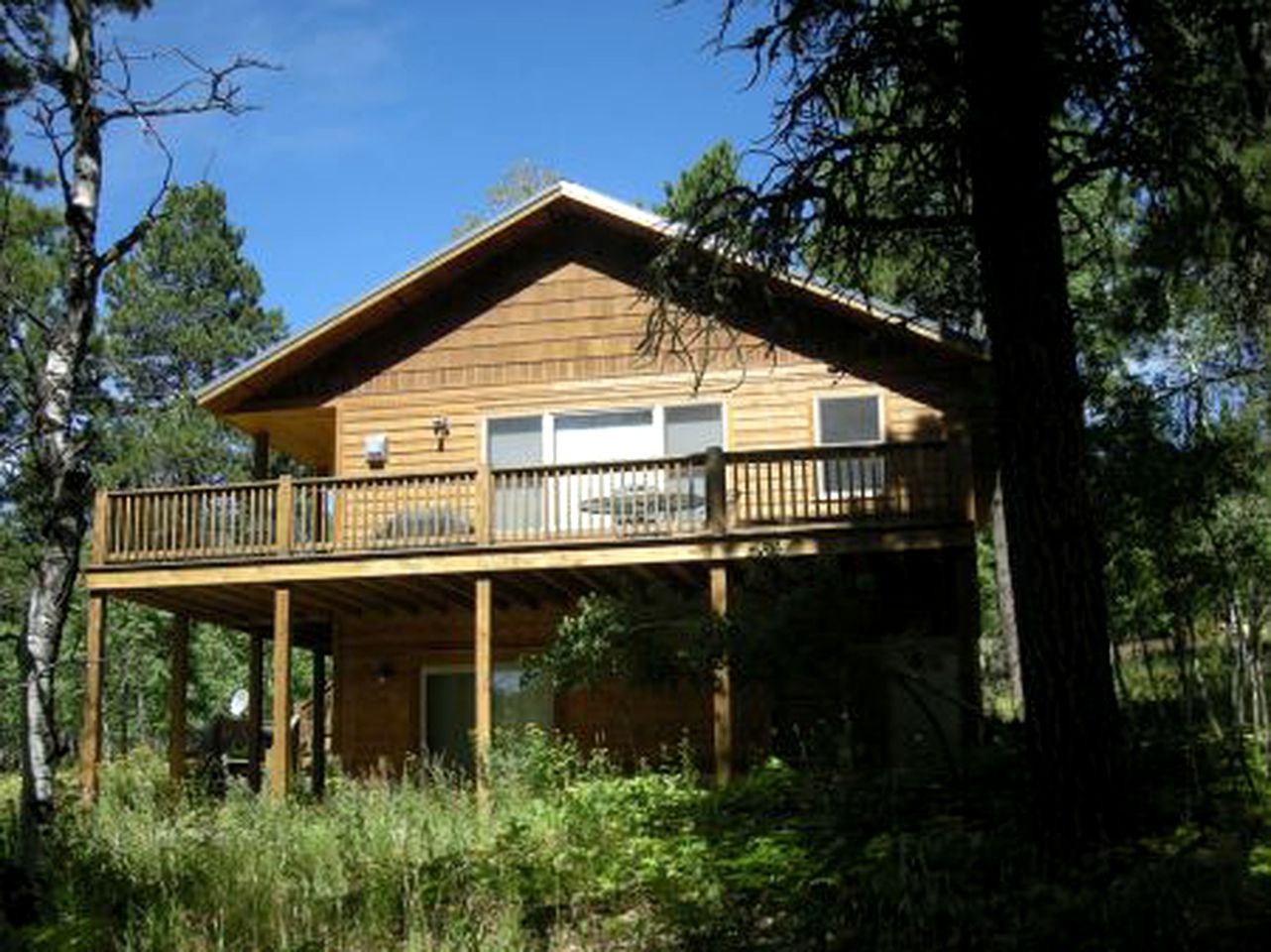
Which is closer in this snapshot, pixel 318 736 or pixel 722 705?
pixel 722 705

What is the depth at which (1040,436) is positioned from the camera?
8414mm

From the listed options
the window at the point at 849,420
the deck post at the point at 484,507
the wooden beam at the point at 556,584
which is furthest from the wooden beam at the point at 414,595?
the window at the point at 849,420

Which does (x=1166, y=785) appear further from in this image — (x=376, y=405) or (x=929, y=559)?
(x=376, y=405)

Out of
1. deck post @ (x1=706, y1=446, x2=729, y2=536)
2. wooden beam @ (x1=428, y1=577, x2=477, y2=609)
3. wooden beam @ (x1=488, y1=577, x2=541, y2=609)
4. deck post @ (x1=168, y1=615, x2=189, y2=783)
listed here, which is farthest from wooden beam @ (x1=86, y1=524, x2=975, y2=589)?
deck post @ (x1=168, y1=615, x2=189, y2=783)

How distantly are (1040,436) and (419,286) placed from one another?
12.1 m

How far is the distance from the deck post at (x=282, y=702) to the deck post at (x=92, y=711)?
1.92m

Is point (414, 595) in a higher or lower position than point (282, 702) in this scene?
higher

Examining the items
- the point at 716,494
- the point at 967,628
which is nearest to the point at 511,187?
the point at 716,494

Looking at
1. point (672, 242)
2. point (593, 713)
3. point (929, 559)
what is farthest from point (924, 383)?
point (672, 242)

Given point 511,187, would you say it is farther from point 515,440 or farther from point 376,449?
point 515,440

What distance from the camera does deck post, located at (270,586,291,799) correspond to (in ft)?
53.1

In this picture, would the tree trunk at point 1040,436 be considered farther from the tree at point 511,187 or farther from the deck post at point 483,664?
the tree at point 511,187

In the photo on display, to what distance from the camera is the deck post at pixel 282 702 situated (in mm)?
16172

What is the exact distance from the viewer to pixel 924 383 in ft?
58.7
